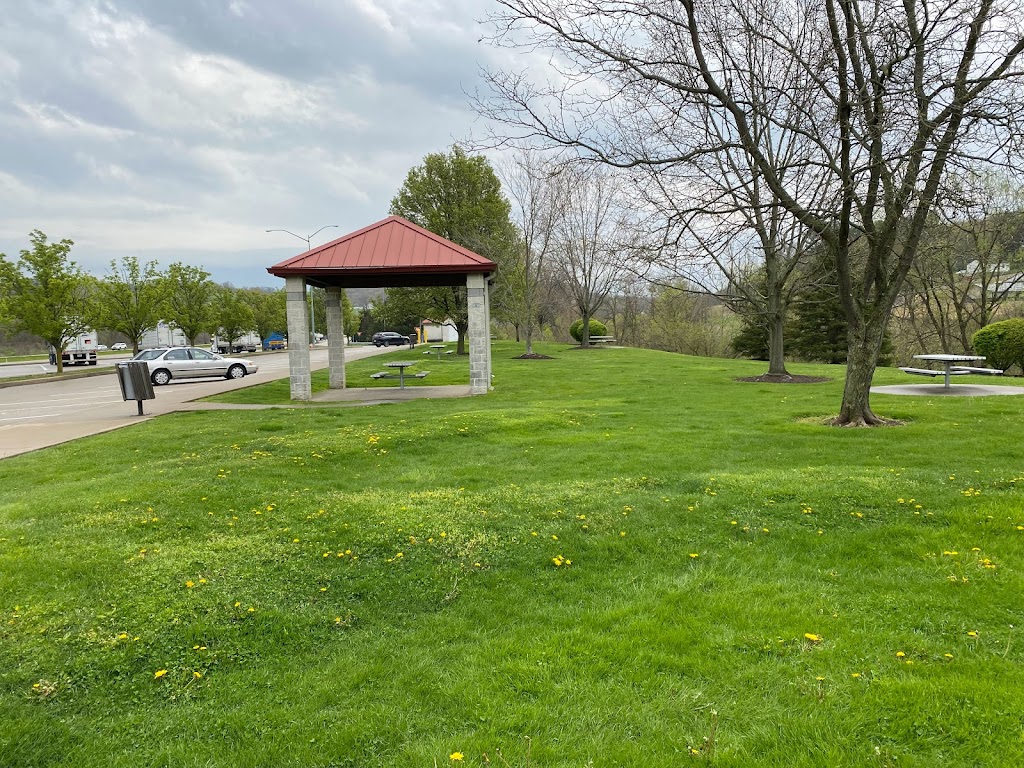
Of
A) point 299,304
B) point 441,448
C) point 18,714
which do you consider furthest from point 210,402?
point 18,714

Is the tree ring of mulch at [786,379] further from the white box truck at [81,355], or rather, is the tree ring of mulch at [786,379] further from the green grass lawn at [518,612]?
the white box truck at [81,355]

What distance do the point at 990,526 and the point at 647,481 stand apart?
9.54 ft

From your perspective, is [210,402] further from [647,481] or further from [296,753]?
[296,753]

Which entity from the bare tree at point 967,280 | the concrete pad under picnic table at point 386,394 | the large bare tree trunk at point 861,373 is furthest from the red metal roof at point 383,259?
the bare tree at point 967,280

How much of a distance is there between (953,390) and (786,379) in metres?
4.64

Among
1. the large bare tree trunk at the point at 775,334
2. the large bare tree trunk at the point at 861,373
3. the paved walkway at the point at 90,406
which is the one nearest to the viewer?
the large bare tree trunk at the point at 861,373

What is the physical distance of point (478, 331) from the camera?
16.5m

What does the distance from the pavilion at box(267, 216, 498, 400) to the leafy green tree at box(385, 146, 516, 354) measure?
16.8 m

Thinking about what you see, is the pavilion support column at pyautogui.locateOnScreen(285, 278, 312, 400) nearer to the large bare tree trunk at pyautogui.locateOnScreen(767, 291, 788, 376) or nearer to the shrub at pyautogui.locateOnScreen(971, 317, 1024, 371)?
the large bare tree trunk at pyautogui.locateOnScreen(767, 291, 788, 376)

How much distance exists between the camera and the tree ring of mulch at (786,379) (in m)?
17.8

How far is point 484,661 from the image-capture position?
125 inches

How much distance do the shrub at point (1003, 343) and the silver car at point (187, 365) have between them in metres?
27.5

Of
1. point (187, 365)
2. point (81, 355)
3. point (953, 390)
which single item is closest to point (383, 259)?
point (187, 365)

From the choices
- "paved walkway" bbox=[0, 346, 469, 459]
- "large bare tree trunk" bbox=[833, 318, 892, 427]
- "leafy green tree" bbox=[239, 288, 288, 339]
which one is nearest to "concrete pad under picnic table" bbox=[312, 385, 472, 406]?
"paved walkway" bbox=[0, 346, 469, 459]
